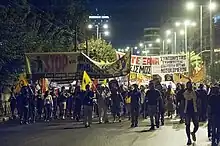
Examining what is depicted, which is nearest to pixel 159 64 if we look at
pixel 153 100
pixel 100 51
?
pixel 153 100

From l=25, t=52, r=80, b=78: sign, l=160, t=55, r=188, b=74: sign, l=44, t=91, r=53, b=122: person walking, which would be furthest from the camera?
l=160, t=55, r=188, b=74: sign

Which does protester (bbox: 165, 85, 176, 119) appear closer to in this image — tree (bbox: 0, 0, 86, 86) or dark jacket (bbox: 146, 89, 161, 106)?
dark jacket (bbox: 146, 89, 161, 106)

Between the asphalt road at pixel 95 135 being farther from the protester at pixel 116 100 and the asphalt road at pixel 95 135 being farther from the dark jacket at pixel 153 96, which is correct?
the protester at pixel 116 100

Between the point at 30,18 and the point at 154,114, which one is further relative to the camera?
the point at 30,18

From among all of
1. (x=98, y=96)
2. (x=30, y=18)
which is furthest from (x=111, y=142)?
(x=30, y=18)

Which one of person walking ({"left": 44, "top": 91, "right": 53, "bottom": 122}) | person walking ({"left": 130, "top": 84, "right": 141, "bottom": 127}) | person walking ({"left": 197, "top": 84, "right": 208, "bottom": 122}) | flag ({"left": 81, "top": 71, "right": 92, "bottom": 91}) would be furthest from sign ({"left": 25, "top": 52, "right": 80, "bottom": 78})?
person walking ({"left": 197, "top": 84, "right": 208, "bottom": 122})

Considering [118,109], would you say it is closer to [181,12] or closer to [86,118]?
[86,118]

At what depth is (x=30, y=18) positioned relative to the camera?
4106 cm

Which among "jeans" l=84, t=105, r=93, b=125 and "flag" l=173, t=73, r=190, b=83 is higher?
"flag" l=173, t=73, r=190, b=83

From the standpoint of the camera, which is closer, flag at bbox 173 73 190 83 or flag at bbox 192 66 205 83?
flag at bbox 192 66 205 83

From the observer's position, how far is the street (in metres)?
17.3

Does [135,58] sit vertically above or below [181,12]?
Result: below

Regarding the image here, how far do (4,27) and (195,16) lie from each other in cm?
8897

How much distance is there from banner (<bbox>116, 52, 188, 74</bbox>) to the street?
829 centimetres
